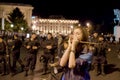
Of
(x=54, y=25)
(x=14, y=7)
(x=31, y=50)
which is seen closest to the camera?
(x=31, y=50)

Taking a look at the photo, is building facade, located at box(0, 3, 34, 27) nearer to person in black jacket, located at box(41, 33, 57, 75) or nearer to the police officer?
person in black jacket, located at box(41, 33, 57, 75)

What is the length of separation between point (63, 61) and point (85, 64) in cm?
34

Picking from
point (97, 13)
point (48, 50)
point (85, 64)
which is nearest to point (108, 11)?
point (97, 13)

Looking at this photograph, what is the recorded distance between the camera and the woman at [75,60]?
15.3 ft

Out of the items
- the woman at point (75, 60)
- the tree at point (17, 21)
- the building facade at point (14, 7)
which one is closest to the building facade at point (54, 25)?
the building facade at point (14, 7)

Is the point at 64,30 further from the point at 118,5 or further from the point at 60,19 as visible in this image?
the point at 118,5

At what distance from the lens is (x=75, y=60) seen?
4762mm

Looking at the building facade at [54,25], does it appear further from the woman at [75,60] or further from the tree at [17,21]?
the woman at [75,60]

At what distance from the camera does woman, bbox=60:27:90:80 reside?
15.3ft

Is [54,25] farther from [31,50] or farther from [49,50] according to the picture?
[31,50]

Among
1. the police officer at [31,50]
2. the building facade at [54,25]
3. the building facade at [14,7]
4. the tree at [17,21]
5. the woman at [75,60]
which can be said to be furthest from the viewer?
the building facade at [54,25]

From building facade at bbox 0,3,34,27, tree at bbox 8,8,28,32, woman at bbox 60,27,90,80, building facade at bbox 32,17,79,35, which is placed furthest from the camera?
building facade at bbox 32,17,79,35

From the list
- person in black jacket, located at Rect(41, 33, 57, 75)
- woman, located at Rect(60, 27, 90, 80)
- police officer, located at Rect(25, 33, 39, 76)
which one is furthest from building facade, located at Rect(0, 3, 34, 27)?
woman, located at Rect(60, 27, 90, 80)

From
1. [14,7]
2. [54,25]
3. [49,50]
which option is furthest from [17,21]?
[49,50]
